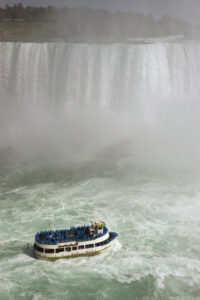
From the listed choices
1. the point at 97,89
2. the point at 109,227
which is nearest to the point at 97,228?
the point at 109,227

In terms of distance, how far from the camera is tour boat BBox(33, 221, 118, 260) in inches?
530

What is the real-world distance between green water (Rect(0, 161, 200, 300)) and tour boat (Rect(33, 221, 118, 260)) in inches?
9.5

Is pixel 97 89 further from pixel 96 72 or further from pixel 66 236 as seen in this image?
pixel 66 236

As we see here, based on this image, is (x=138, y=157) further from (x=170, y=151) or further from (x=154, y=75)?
(x=154, y=75)

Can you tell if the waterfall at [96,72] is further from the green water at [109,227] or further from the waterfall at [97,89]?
the green water at [109,227]

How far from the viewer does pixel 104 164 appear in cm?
2402

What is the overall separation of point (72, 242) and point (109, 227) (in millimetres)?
2582

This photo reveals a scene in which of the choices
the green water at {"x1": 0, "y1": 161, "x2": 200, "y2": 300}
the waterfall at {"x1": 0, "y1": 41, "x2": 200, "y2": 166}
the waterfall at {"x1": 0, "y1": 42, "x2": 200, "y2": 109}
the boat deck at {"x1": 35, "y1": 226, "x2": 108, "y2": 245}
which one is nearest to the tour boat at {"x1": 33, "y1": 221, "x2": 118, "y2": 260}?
the boat deck at {"x1": 35, "y1": 226, "x2": 108, "y2": 245}

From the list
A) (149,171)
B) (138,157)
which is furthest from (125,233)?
(138,157)

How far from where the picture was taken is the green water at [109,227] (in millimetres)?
12156

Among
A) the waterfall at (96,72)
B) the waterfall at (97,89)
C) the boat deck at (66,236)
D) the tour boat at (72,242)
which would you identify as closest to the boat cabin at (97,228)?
the tour boat at (72,242)

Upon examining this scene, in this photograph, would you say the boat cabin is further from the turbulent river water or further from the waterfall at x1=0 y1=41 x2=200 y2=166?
the waterfall at x1=0 y1=41 x2=200 y2=166

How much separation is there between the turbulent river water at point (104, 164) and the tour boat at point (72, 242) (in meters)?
0.27

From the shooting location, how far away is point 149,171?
22672 millimetres
